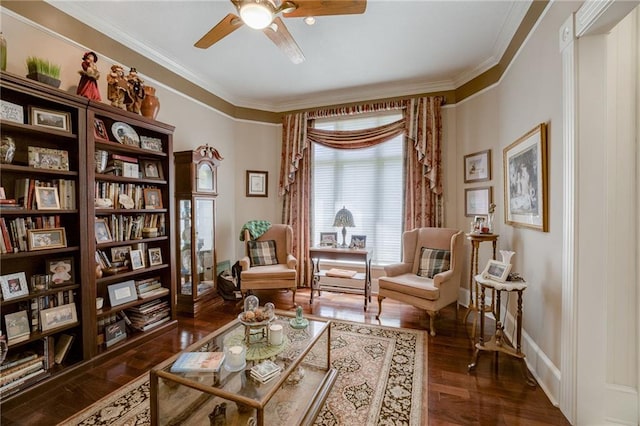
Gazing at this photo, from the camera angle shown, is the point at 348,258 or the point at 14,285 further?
the point at 348,258

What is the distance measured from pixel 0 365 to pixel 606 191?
3.77 metres

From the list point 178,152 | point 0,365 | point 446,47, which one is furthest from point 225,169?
point 446,47

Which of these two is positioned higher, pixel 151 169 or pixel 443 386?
pixel 151 169

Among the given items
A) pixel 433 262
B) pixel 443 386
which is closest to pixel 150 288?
pixel 443 386

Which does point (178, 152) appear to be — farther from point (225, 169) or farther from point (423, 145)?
point (423, 145)

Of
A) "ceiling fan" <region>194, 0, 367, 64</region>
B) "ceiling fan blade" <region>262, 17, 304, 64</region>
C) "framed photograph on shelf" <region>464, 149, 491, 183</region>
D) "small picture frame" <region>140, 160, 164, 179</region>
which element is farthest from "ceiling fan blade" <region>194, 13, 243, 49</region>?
"framed photograph on shelf" <region>464, 149, 491, 183</region>

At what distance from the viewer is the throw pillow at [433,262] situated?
317 centimetres

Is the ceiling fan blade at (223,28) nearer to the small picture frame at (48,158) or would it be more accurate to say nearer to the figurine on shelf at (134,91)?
the figurine on shelf at (134,91)

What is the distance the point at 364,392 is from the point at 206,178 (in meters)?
2.92

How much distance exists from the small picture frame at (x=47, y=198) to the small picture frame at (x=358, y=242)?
2.99 meters

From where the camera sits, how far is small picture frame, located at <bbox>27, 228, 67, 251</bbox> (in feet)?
6.22

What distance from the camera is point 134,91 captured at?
260 centimetres

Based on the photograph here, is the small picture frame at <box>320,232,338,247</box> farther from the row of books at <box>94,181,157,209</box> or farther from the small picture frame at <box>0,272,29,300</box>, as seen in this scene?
the small picture frame at <box>0,272,29,300</box>

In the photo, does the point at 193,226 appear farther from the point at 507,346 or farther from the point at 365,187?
the point at 507,346
